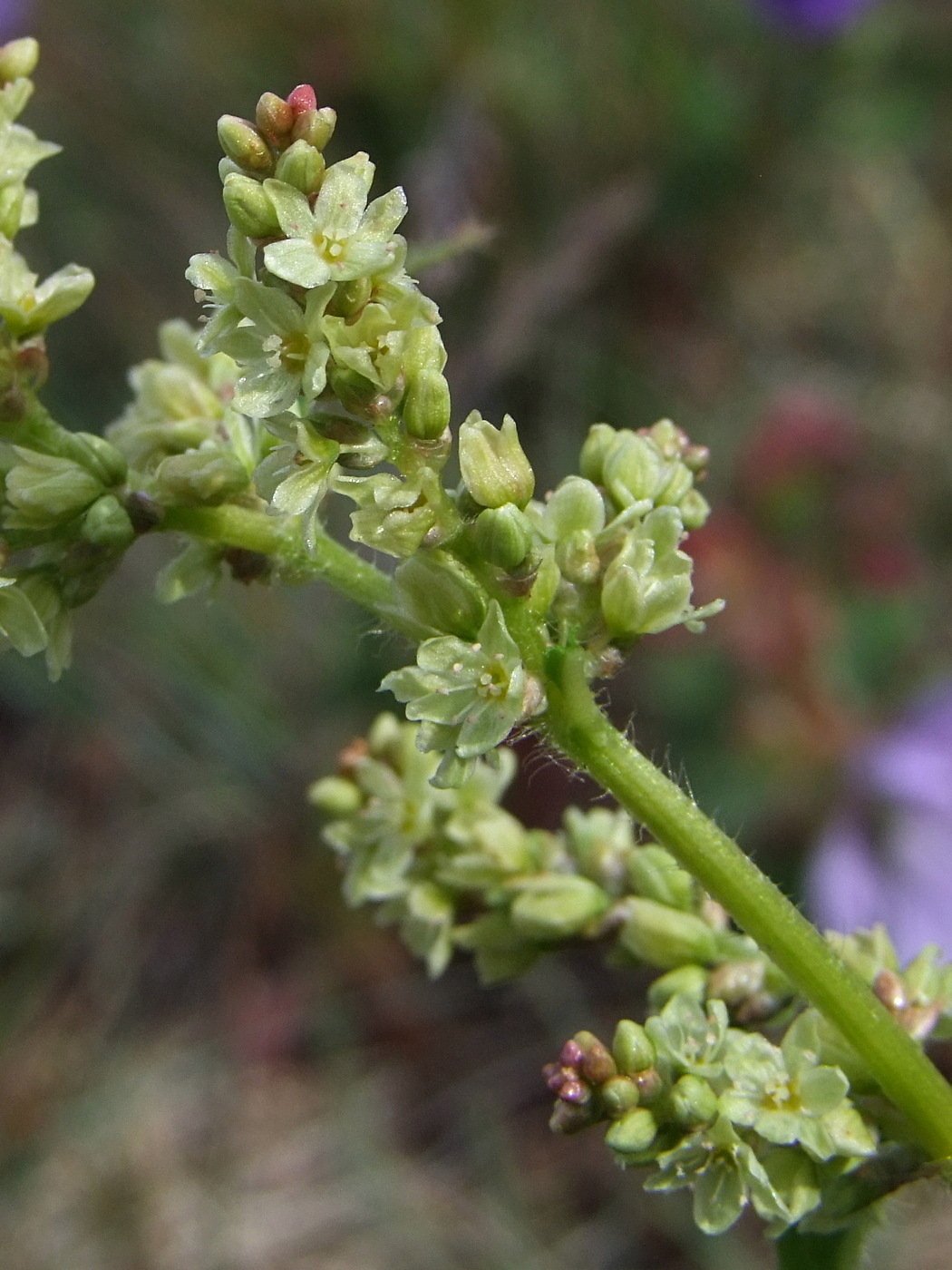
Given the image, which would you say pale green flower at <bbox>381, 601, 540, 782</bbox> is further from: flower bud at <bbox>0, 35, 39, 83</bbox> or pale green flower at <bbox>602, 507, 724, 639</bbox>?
flower bud at <bbox>0, 35, 39, 83</bbox>

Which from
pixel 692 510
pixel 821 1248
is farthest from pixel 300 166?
pixel 821 1248

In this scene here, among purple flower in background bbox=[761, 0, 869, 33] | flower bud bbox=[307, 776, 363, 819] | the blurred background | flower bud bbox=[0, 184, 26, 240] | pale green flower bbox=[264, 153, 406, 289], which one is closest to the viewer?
pale green flower bbox=[264, 153, 406, 289]

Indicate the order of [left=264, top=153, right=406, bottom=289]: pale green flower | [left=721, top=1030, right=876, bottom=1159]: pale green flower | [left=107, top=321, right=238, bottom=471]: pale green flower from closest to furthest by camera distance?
[left=264, top=153, right=406, bottom=289]: pale green flower < [left=721, top=1030, right=876, bottom=1159]: pale green flower < [left=107, top=321, right=238, bottom=471]: pale green flower

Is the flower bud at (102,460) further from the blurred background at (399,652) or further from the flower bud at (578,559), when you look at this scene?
the blurred background at (399,652)

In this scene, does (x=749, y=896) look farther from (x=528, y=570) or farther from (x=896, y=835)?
(x=896, y=835)

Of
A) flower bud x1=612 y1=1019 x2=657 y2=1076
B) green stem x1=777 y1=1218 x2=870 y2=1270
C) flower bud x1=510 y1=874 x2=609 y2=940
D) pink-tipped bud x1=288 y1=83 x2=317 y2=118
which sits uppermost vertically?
pink-tipped bud x1=288 y1=83 x2=317 y2=118

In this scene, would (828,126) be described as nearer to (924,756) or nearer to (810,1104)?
(924,756)

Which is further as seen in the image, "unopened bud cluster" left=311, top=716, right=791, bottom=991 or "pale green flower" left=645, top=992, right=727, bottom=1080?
"unopened bud cluster" left=311, top=716, right=791, bottom=991

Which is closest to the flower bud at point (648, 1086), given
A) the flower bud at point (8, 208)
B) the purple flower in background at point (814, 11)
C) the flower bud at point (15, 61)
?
the flower bud at point (8, 208)

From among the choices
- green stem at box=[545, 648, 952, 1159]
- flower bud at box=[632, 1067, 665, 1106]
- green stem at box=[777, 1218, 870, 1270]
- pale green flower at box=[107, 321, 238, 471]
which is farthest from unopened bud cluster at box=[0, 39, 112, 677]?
green stem at box=[777, 1218, 870, 1270]
